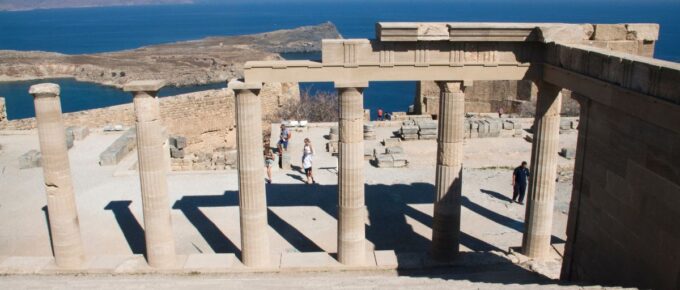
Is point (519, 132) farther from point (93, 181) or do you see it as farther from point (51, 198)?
point (51, 198)

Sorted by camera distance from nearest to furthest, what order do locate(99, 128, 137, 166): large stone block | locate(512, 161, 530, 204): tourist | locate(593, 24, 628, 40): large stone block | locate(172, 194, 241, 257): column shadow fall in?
1. locate(593, 24, 628, 40): large stone block
2. locate(172, 194, 241, 257): column shadow
3. locate(512, 161, 530, 204): tourist
4. locate(99, 128, 137, 166): large stone block

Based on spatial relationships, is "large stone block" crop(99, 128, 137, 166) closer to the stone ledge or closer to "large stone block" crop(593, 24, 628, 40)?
the stone ledge

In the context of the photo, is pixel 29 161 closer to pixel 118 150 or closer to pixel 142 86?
pixel 118 150

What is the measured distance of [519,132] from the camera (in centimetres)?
2294

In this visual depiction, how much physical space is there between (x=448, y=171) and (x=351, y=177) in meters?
1.82

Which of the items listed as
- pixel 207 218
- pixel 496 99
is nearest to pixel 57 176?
pixel 207 218

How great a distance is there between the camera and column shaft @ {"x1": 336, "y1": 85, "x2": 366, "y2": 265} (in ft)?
34.2

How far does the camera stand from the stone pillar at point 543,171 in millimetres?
10797

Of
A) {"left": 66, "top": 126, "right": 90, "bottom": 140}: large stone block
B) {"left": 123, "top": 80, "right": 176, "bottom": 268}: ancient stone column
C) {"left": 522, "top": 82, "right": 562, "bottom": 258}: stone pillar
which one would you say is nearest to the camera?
{"left": 123, "top": 80, "right": 176, "bottom": 268}: ancient stone column

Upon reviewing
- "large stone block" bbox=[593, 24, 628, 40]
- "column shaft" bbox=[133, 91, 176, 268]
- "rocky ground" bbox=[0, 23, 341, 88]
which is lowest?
"rocky ground" bbox=[0, 23, 341, 88]

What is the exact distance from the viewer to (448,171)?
35.9 feet

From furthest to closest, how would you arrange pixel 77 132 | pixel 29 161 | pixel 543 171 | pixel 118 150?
pixel 77 132 < pixel 118 150 < pixel 29 161 < pixel 543 171

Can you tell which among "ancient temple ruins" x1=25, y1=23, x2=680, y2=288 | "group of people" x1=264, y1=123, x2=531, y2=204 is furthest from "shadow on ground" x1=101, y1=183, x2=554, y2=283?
"ancient temple ruins" x1=25, y1=23, x2=680, y2=288

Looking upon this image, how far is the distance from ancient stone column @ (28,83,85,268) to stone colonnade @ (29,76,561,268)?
16mm
